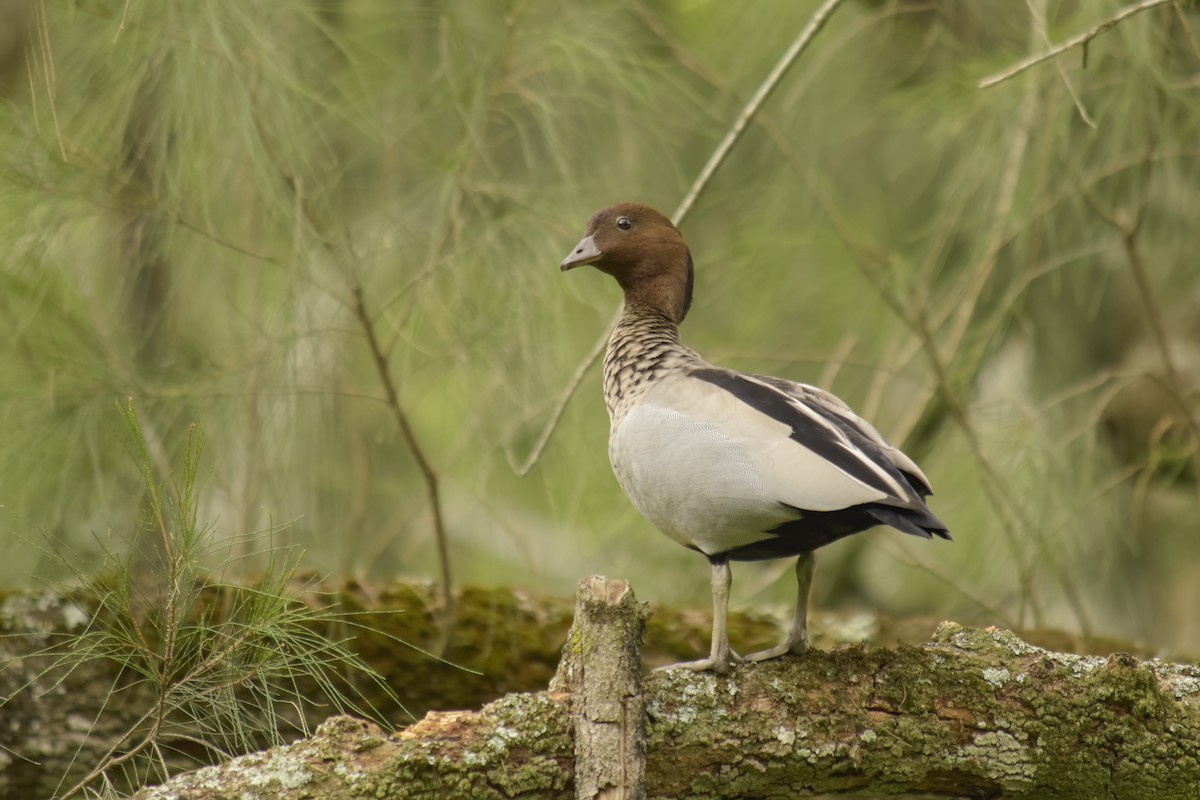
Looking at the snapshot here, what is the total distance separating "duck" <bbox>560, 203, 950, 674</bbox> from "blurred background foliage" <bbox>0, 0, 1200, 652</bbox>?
2.64 feet

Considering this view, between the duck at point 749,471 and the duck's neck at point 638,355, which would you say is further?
the duck's neck at point 638,355

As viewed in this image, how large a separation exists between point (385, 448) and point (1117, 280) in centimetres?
319

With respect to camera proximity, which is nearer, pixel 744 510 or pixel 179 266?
pixel 744 510

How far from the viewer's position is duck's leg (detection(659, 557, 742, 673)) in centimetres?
256

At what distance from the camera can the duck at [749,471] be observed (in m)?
2.43

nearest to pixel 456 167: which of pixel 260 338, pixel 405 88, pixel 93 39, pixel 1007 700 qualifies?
pixel 405 88

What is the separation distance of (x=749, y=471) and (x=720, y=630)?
1.08 ft

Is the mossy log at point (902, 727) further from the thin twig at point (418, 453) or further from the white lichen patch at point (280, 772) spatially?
the thin twig at point (418, 453)

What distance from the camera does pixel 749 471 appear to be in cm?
252

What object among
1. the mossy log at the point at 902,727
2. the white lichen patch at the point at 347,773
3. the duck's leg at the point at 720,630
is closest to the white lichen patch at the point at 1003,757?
the mossy log at the point at 902,727

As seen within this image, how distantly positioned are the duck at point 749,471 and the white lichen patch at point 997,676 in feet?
1.19

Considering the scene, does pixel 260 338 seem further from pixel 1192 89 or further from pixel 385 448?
pixel 1192 89

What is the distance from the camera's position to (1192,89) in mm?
4180

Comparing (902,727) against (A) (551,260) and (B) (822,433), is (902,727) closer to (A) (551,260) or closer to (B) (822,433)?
(B) (822,433)
